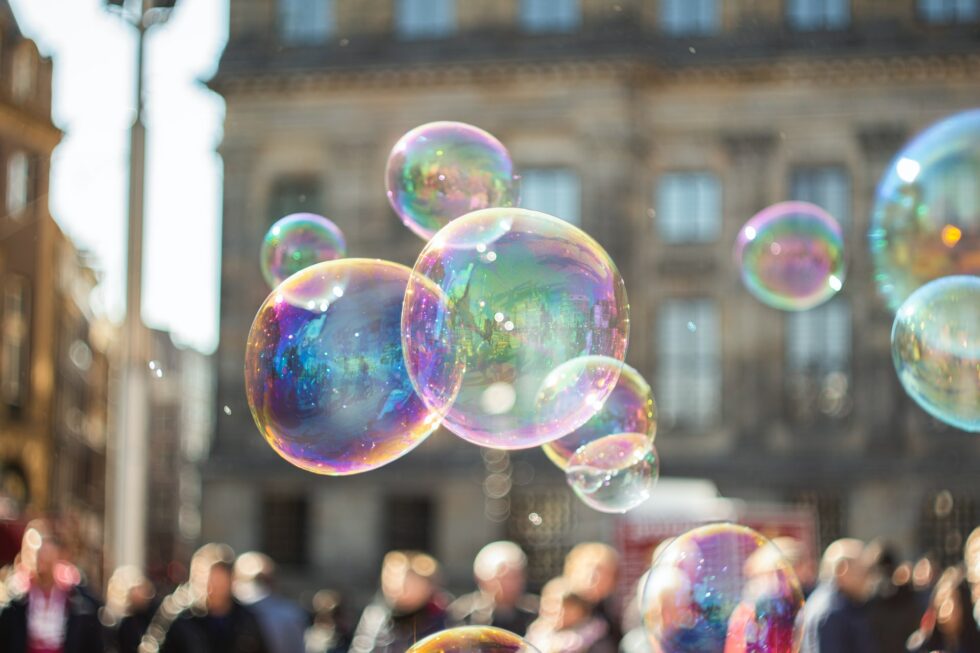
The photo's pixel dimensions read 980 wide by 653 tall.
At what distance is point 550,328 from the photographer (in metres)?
8.37

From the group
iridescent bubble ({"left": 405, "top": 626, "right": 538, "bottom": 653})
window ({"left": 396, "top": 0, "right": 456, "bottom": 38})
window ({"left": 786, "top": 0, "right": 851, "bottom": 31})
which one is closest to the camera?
iridescent bubble ({"left": 405, "top": 626, "right": 538, "bottom": 653})

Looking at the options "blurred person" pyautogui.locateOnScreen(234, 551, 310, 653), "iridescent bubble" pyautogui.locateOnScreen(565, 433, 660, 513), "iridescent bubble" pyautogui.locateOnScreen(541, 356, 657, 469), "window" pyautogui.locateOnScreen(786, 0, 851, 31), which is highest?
"window" pyautogui.locateOnScreen(786, 0, 851, 31)

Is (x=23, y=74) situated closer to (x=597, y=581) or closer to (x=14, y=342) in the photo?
(x=14, y=342)

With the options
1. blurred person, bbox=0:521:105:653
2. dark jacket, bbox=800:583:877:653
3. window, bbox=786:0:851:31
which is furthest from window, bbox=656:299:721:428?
blurred person, bbox=0:521:105:653

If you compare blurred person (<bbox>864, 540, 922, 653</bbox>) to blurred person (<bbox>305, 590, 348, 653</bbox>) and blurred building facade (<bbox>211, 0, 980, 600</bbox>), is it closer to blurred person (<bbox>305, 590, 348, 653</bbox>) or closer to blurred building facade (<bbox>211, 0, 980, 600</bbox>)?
blurred person (<bbox>305, 590, 348, 653</bbox>)

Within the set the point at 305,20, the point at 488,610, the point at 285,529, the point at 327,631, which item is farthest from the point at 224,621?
the point at 305,20

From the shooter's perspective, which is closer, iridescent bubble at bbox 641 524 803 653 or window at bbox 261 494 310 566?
iridescent bubble at bbox 641 524 803 653

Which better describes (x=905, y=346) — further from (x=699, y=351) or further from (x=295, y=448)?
(x=699, y=351)

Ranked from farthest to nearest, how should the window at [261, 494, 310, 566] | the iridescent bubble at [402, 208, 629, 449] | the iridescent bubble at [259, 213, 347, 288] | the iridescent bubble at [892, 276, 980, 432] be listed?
the window at [261, 494, 310, 566] → the iridescent bubble at [259, 213, 347, 288] → the iridescent bubble at [892, 276, 980, 432] → the iridescent bubble at [402, 208, 629, 449]

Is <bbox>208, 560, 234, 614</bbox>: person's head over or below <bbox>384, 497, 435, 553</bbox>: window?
over

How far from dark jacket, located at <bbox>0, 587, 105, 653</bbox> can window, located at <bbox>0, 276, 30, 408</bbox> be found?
26657 millimetres

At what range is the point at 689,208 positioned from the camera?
33688 mm

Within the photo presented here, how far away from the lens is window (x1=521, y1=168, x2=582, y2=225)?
109 ft

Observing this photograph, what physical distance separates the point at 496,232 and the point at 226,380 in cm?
2638
